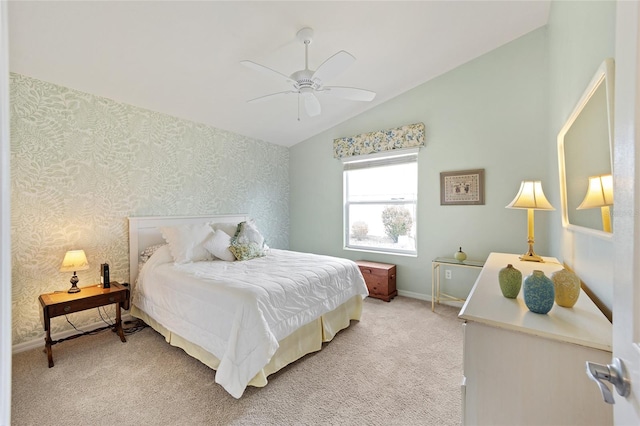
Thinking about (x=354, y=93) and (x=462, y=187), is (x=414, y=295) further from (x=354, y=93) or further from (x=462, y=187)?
(x=354, y=93)

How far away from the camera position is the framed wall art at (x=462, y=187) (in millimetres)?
3273

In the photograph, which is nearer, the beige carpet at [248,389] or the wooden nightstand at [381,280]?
the beige carpet at [248,389]

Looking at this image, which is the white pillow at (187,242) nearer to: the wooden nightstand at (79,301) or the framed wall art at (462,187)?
the wooden nightstand at (79,301)

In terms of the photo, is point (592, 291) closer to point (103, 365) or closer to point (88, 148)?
point (103, 365)

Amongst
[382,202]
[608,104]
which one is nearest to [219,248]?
[382,202]

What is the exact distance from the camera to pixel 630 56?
582 millimetres

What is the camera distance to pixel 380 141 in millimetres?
3936

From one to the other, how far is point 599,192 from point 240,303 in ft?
6.69

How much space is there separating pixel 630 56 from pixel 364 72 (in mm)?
2875

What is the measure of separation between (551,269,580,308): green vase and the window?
261cm

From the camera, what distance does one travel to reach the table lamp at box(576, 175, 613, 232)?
1132mm

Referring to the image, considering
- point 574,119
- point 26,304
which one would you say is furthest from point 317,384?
point 26,304

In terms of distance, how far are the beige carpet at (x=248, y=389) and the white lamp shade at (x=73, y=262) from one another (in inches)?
28.8

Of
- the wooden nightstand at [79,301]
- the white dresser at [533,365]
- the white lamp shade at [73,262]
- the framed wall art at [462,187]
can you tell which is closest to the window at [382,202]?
the framed wall art at [462,187]
